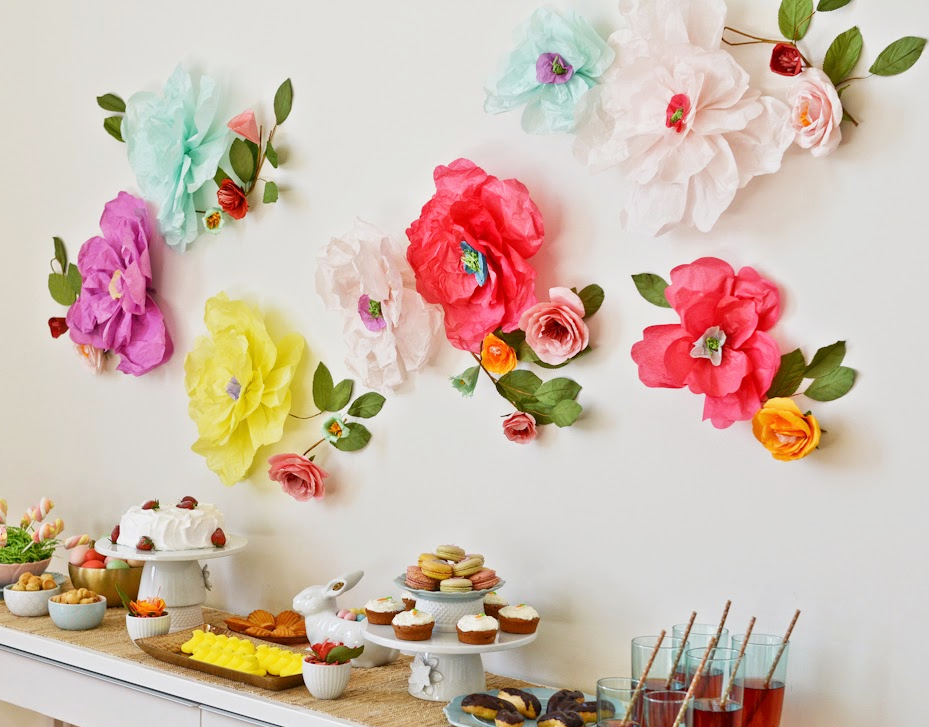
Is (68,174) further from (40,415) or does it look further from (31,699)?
(31,699)

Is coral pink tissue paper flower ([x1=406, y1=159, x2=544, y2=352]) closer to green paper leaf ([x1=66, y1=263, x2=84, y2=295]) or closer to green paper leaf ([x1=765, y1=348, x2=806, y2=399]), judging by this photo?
green paper leaf ([x1=765, y1=348, x2=806, y2=399])

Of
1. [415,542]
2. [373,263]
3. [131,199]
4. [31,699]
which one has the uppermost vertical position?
[131,199]

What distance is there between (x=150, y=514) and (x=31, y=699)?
387 millimetres

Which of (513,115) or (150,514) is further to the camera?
(150,514)

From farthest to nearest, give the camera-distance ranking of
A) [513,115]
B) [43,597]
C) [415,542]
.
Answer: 1. [43,597]
2. [415,542]
3. [513,115]

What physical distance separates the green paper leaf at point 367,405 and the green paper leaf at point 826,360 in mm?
766

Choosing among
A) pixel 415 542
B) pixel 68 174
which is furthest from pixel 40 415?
pixel 415 542

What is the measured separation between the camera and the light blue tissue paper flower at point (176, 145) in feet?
6.81

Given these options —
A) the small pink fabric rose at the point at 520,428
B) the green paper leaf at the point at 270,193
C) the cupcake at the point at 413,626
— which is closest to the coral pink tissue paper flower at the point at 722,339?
the small pink fabric rose at the point at 520,428

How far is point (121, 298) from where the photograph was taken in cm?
221

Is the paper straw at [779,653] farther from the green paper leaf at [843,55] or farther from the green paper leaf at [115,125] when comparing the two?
the green paper leaf at [115,125]

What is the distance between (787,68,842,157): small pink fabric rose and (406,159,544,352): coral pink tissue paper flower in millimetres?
Result: 419

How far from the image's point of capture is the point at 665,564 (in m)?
1.53

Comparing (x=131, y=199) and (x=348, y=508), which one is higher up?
(x=131, y=199)
